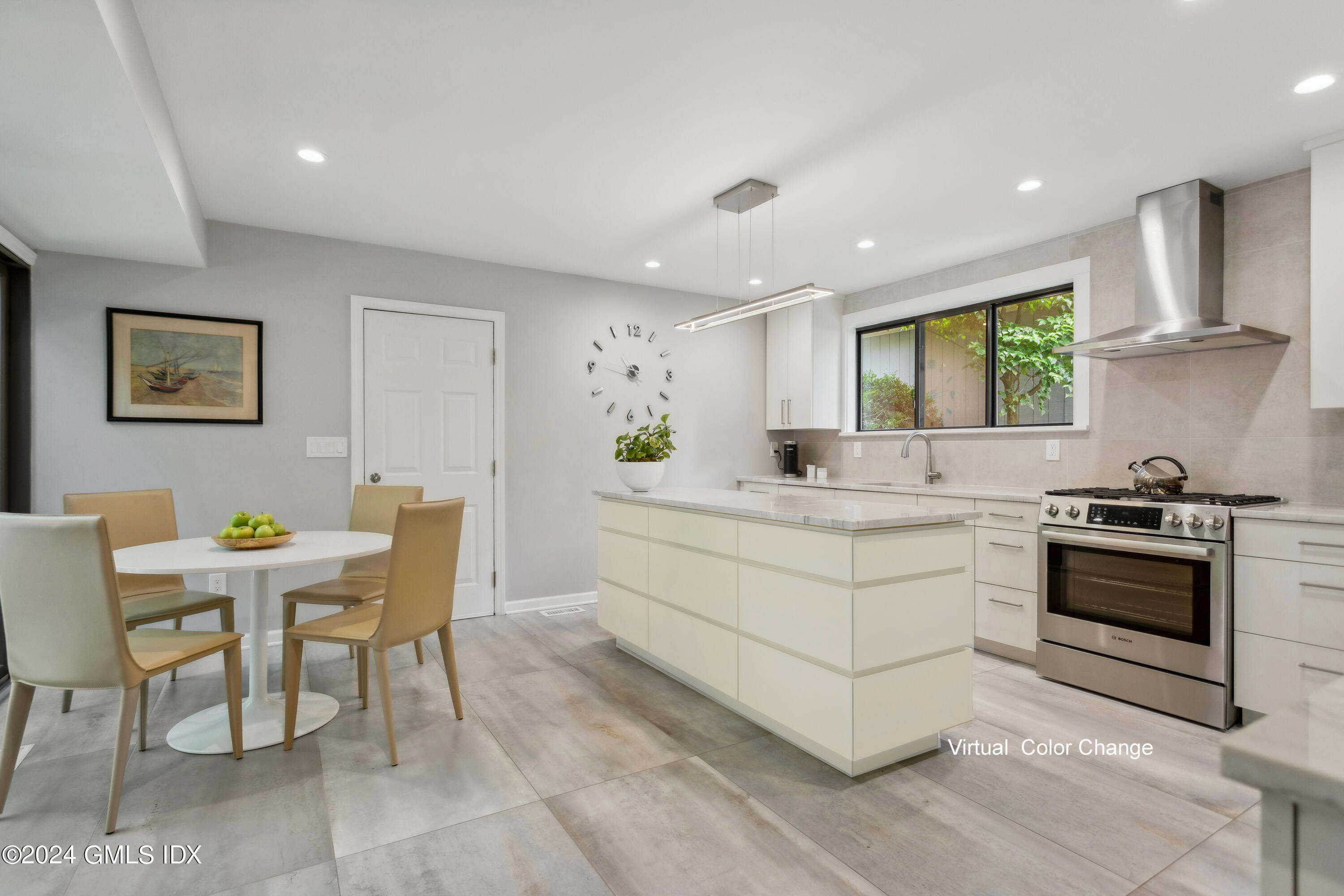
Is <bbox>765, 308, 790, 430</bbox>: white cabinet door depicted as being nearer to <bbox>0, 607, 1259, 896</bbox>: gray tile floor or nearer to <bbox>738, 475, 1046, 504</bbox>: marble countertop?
<bbox>738, 475, 1046, 504</bbox>: marble countertop

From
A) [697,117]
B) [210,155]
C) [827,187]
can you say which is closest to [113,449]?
[210,155]

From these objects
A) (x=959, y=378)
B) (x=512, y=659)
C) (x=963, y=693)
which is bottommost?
(x=512, y=659)

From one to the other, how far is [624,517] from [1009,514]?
2.03 m

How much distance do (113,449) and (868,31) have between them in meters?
4.00

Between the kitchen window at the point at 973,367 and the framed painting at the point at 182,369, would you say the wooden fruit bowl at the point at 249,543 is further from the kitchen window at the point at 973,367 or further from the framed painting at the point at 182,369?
the kitchen window at the point at 973,367

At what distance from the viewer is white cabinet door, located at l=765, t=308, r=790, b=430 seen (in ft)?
17.8

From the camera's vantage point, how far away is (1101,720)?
8.75 ft

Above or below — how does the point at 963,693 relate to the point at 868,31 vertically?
below

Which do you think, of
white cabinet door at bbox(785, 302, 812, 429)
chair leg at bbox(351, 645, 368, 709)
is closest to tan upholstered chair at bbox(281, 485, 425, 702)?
chair leg at bbox(351, 645, 368, 709)

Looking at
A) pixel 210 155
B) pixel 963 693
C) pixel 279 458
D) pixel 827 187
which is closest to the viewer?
pixel 963 693

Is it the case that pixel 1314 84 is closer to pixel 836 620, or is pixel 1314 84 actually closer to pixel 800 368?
pixel 836 620

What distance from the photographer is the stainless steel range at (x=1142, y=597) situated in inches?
103

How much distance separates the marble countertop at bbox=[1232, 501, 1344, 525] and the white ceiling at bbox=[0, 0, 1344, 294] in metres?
1.47

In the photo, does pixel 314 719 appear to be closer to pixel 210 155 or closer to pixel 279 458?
pixel 279 458
